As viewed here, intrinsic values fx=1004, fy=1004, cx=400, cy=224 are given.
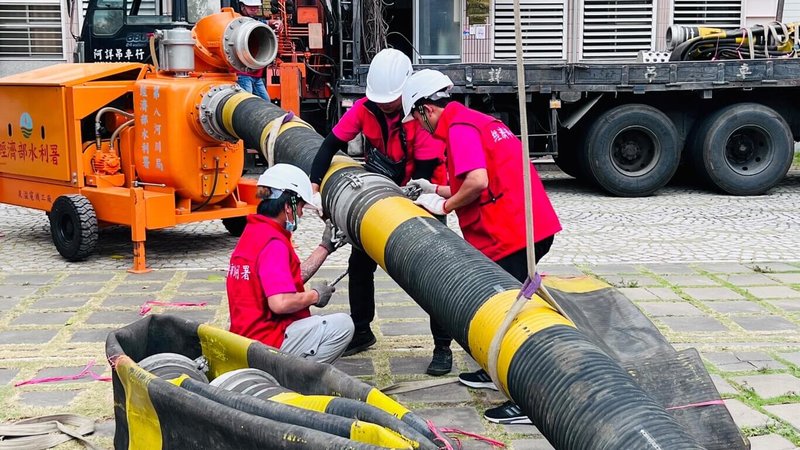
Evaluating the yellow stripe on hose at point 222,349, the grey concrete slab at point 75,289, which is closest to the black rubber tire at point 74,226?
the grey concrete slab at point 75,289

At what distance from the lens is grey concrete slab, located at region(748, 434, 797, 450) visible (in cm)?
464

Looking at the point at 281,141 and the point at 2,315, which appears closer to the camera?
the point at 281,141

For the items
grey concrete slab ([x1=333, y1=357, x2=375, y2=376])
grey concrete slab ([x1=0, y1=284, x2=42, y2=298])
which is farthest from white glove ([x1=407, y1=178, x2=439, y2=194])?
grey concrete slab ([x1=0, y1=284, x2=42, y2=298])

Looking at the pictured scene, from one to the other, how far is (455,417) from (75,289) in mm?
3952

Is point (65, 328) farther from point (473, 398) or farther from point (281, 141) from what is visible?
point (473, 398)

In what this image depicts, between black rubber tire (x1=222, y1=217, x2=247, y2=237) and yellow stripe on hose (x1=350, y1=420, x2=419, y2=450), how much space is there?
6730mm

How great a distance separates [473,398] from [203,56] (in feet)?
15.5

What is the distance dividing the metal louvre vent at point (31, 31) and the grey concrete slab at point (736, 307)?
14.2 metres

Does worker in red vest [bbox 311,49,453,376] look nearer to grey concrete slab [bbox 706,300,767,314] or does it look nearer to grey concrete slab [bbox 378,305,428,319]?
grey concrete slab [bbox 378,305,428,319]

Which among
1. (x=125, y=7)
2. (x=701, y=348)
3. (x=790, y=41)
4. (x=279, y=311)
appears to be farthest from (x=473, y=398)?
(x=790, y=41)

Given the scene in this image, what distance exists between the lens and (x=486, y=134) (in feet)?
17.1

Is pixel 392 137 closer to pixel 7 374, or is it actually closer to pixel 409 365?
pixel 409 365

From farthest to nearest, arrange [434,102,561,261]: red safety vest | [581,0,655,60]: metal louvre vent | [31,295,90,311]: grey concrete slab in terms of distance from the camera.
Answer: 1. [581,0,655,60]: metal louvre vent
2. [31,295,90,311]: grey concrete slab
3. [434,102,561,261]: red safety vest

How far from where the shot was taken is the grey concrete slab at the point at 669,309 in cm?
700
